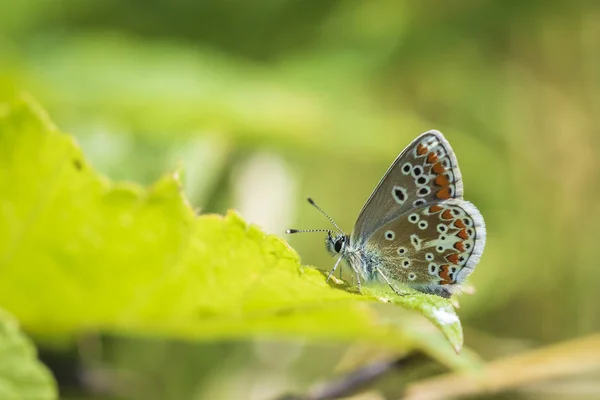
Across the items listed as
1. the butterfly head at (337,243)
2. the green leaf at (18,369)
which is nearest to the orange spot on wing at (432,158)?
the butterfly head at (337,243)

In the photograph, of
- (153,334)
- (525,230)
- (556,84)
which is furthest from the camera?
(556,84)

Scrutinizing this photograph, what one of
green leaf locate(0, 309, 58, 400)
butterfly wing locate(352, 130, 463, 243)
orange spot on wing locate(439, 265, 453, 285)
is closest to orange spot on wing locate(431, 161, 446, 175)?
butterfly wing locate(352, 130, 463, 243)

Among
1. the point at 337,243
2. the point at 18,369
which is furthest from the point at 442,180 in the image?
the point at 18,369

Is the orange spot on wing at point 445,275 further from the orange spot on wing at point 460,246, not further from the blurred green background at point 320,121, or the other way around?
the blurred green background at point 320,121

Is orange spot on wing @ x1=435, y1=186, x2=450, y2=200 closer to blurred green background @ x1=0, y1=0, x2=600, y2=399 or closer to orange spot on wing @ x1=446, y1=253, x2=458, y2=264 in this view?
orange spot on wing @ x1=446, y1=253, x2=458, y2=264

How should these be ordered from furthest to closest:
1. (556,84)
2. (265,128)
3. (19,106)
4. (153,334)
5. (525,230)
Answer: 1. (556,84)
2. (525,230)
3. (265,128)
4. (153,334)
5. (19,106)

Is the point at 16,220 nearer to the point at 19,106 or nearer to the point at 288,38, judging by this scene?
the point at 19,106

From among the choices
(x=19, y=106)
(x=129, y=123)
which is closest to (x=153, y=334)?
(x=19, y=106)
